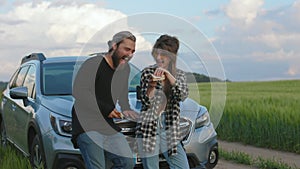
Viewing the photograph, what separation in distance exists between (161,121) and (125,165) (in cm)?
61

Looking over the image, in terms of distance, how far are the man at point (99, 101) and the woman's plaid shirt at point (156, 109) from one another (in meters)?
0.21

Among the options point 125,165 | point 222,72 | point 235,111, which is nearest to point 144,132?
point 125,165

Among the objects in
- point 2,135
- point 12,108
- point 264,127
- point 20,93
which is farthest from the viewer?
point 264,127

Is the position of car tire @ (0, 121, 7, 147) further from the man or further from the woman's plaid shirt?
the woman's plaid shirt

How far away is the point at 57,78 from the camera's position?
25.2ft

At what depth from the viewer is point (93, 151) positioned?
16.2ft

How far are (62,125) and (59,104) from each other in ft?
1.30

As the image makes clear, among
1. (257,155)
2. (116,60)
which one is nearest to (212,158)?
(116,60)

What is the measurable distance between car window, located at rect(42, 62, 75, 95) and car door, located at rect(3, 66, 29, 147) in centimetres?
61

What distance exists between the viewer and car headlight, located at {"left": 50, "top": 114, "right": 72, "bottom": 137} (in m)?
6.24

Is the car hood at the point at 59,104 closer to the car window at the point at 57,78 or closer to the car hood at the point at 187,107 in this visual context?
the car window at the point at 57,78

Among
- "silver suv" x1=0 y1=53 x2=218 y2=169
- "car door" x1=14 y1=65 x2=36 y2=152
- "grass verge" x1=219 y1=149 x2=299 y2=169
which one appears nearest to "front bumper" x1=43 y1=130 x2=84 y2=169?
"silver suv" x1=0 y1=53 x2=218 y2=169

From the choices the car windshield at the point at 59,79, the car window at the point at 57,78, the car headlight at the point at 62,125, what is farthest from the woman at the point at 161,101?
the car window at the point at 57,78

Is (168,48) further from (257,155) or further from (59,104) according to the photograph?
(257,155)
